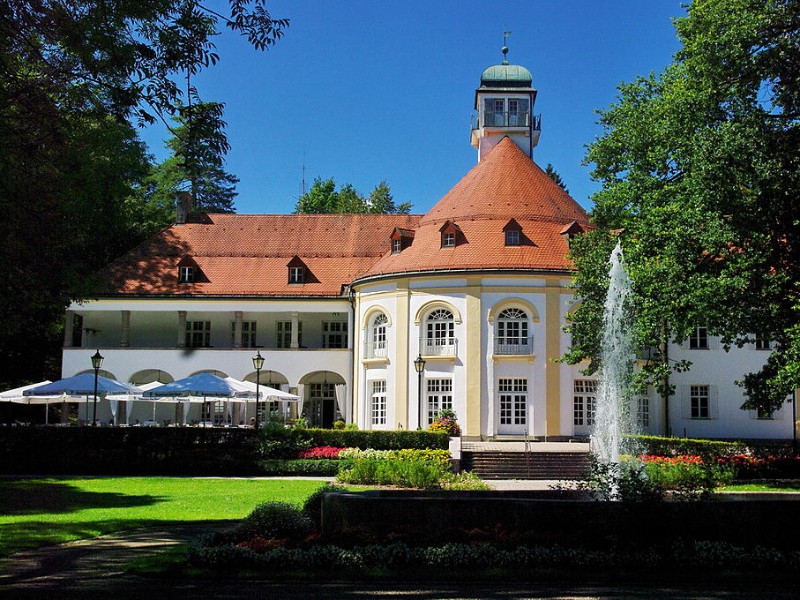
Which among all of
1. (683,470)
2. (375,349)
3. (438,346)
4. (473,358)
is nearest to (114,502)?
(683,470)

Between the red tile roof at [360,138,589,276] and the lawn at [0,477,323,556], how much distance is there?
16064 mm

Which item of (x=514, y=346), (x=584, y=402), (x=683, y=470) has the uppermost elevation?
(x=514, y=346)

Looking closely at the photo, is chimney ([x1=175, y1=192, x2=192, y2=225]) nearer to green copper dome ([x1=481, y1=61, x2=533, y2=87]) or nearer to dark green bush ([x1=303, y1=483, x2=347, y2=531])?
green copper dome ([x1=481, y1=61, x2=533, y2=87])

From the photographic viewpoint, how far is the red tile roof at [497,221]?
3900 centimetres

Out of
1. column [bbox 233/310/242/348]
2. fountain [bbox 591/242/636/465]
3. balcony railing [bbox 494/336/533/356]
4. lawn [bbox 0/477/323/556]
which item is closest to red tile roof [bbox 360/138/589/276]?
balcony railing [bbox 494/336/533/356]

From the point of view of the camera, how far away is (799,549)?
11906 mm

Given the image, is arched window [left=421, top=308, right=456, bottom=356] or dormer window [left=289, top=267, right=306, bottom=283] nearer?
arched window [left=421, top=308, right=456, bottom=356]

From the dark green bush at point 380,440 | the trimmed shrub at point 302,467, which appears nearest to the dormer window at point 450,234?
the dark green bush at point 380,440

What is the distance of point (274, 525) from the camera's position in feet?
42.7

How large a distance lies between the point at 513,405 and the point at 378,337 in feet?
24.6

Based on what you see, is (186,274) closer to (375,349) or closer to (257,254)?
(257,254)

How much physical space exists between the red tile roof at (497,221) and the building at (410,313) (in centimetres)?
9

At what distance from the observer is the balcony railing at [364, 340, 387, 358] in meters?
40.7

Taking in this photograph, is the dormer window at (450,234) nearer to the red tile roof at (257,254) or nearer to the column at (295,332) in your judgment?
the red tile roof at (257,254)
